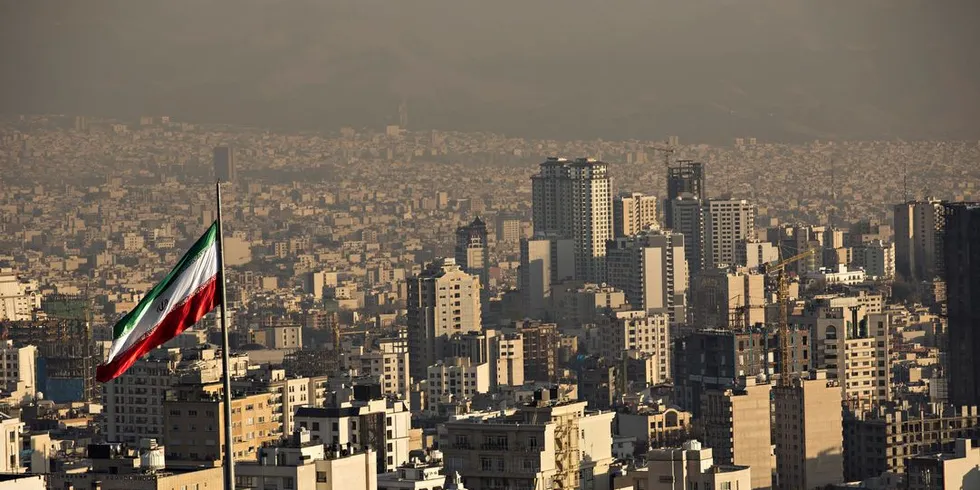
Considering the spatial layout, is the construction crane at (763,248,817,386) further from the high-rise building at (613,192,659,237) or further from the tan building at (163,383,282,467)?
the high-rise building at (613,192,659,237)

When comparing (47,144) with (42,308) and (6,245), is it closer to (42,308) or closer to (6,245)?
(6,245)

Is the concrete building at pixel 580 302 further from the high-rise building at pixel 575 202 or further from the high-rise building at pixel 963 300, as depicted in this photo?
the high-rise building at pixel 963 300

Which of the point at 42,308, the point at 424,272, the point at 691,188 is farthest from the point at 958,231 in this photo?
the point at 691,188

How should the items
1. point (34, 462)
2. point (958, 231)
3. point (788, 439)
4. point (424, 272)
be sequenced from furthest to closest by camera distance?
point (424, 272) → point (958, 231) → point (788, 439) → point (34, 462)

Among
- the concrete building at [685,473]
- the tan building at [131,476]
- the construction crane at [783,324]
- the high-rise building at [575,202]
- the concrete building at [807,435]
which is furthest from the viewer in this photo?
the high-rise building at [575,202]

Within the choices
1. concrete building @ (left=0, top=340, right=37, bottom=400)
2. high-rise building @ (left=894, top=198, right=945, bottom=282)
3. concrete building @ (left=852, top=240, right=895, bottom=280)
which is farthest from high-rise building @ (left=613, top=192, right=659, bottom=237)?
concrete building @ (left=0, top=340, right=37, bottom=400)

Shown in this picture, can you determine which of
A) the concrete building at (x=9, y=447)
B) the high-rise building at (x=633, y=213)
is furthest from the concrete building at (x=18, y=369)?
the high-rise building at (x=633, y=213)
